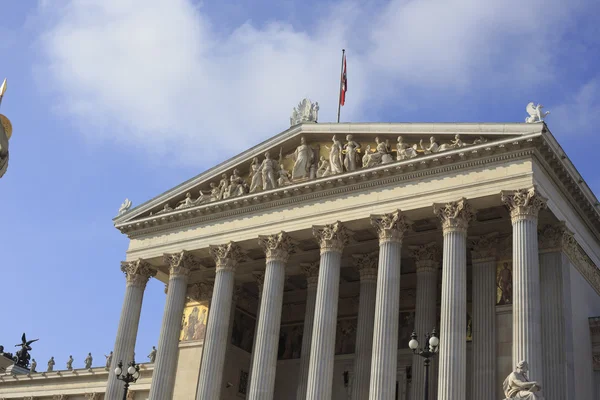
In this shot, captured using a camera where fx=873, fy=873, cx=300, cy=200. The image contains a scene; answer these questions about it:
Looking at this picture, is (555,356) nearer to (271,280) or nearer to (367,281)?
(367,281)

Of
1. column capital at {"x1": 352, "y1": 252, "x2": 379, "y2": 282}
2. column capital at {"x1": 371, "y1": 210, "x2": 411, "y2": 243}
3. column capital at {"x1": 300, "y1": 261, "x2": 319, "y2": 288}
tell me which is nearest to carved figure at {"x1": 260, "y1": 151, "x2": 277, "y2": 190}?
column capital at {"x1": 300, "y1": 261, "x2": 319, "y2": 288}

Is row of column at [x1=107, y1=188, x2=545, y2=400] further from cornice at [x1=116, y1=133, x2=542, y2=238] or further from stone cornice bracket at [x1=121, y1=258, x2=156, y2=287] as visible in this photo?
cornice at [x1=116, y1=133, x2=542, y2=238]

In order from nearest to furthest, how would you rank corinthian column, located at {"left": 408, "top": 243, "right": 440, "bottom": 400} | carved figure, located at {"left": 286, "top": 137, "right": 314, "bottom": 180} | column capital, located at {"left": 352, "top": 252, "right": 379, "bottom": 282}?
corinthian column, located at {"left": 408, "top": 243, "right": 440, "bottom": 400}, carved figure, located at {"left": 286, "top": 137, "right": 314, "bottom": 180}, column capital, located at {"left": 352, "top": 252, "right": 379, "bottom": 282}

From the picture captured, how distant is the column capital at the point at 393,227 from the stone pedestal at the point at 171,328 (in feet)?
35.8

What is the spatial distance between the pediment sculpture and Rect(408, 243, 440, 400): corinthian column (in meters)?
7.79

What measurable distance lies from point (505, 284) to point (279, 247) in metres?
9.95

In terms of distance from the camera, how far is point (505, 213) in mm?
36156

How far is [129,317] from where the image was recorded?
42719mm

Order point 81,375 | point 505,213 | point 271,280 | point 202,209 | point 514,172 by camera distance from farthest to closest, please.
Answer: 1. point 81,375
2. point 202,209
3. point 271,280
4. point 505,213
5. point 514,172

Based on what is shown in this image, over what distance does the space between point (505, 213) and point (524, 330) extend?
6809 millimetres

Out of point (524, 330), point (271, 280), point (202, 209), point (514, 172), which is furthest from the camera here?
point (202, 209)

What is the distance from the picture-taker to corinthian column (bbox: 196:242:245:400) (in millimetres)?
38312

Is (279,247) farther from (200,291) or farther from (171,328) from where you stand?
(200,291)

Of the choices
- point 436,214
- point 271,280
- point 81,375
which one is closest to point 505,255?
point 436,214
